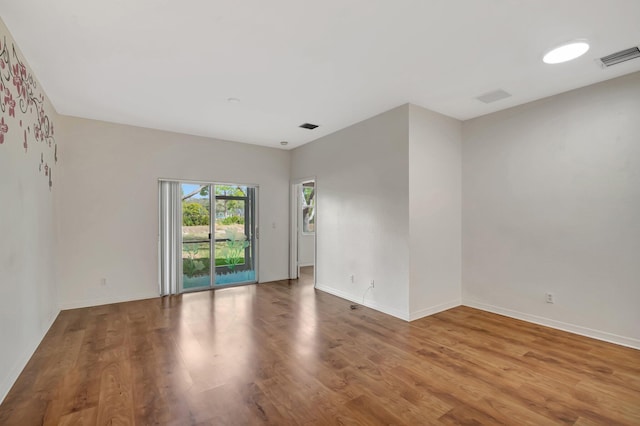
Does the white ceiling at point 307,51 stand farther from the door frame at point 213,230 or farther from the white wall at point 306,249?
the white wall at point 306,249

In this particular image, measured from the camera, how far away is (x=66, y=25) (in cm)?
231

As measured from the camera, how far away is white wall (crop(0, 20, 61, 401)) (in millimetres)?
2295

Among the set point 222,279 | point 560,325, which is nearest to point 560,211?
point 560,325

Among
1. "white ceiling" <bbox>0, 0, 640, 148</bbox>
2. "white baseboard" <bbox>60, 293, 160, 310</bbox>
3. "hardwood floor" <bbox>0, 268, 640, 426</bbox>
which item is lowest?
A: "hardwood floor" <bbox>0, 268, 640, 426</bbox>

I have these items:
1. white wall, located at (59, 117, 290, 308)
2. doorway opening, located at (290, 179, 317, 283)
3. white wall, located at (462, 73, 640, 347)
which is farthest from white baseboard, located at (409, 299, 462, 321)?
white wall, located at (59, 117, 290, 308)

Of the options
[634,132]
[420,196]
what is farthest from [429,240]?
[634,132]

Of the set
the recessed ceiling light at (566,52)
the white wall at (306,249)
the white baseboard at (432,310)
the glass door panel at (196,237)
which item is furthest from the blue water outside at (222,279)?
the recessed ceiling light at (566,52)

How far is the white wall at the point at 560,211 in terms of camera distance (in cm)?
314

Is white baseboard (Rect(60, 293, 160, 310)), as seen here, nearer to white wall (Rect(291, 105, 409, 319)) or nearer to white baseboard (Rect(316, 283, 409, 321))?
white baseboard (Rect(316, 283, 409, 321))

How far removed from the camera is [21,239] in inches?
105

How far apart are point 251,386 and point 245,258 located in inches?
150

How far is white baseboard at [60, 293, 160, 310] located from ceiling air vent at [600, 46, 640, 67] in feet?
21.2

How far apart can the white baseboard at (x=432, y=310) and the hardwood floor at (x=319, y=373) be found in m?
0.11

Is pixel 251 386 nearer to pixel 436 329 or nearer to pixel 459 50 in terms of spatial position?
pixel 436 329
